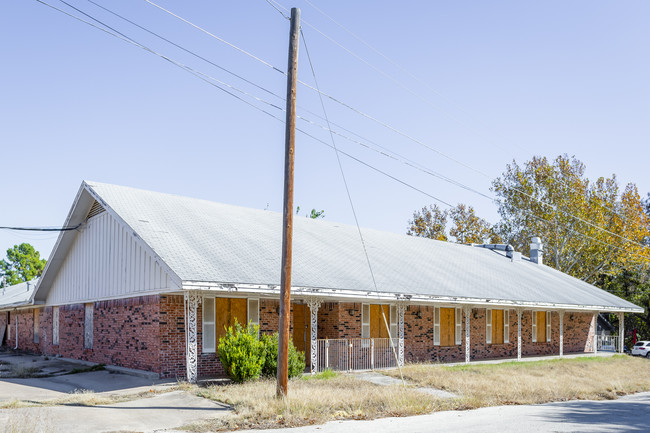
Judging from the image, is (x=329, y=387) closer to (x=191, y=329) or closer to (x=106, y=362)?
(x=191, y=329)

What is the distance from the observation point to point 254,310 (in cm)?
2130

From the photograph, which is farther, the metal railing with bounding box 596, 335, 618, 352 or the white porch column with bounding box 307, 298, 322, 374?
the metal railing with bounding box 596, 335, 618, 352

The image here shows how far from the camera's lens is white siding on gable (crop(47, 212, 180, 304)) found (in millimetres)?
20062

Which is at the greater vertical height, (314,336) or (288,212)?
(288,212)

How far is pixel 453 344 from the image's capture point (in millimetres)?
28656

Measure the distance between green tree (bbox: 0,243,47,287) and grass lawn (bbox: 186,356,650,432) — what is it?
6355 cm

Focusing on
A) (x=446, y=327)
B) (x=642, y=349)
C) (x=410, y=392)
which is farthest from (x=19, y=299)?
(x=642, y=349)

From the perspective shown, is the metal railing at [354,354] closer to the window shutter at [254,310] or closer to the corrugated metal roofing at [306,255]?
the corrugated metal roofing at [306,255]

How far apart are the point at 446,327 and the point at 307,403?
14837 millimetres

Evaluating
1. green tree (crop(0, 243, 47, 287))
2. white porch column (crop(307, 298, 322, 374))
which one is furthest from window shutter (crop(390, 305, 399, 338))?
green tree (crop(0, 243, 47, 287))

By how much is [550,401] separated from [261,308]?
9.05 m

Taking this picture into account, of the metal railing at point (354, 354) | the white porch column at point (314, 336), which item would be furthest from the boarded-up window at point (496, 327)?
the white porch column at point (314, 336)

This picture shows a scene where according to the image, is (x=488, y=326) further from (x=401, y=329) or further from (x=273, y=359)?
(x=273, y=359)

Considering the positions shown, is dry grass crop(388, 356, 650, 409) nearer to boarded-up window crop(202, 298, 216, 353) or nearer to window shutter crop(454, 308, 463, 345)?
window shutter crop(454, 308, 463, 345)
